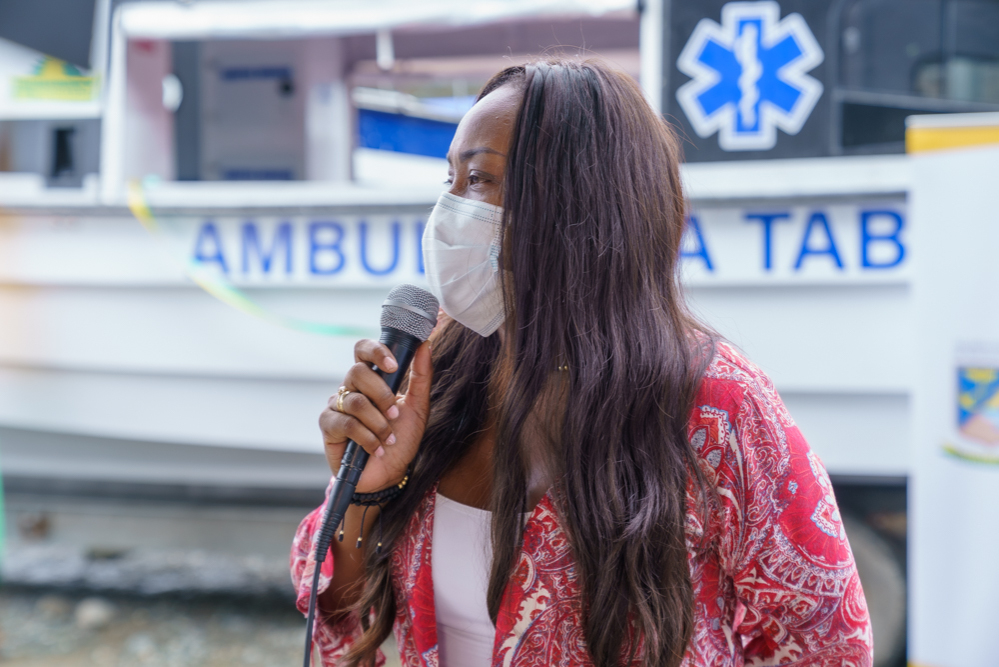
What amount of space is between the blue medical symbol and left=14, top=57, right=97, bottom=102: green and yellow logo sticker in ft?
7.13

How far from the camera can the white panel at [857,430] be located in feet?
7.52

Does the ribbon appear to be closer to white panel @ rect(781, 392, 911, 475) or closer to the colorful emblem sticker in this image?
white panel @ rect(781, 392, 911, 475)

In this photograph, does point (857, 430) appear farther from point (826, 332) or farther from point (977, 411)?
point (977, 411)

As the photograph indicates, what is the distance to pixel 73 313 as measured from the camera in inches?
108

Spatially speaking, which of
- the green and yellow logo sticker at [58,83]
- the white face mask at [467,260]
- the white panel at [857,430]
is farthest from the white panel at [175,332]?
the white face mask at [467,260]

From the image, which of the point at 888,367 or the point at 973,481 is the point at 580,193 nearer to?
the point at 973,481

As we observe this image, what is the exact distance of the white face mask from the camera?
971mm

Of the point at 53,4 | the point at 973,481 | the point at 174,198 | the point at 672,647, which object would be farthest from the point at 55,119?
the point at 973,481

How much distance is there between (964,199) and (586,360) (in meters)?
1.44

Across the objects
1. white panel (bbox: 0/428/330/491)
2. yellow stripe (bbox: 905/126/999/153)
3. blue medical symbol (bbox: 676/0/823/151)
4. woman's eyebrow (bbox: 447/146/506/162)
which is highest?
blue medical symbol (bbox: 676/0/823/151)

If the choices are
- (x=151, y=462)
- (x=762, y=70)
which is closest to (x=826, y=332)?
(x=762, y=70)

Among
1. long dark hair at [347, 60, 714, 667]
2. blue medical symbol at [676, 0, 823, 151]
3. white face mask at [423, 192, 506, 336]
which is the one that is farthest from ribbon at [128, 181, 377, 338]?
long dark hair at [347, 60, 714, 667]

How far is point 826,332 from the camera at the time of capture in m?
2.25

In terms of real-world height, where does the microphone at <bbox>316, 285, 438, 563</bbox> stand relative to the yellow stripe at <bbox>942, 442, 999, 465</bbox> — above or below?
above
